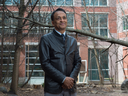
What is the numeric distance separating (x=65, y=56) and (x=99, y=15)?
13244 mm

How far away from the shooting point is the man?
6.33 feet

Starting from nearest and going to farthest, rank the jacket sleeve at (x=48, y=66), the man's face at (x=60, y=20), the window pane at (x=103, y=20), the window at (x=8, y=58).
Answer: the jacket sleeve at (x=48, y=66), the man's face at (x=60, y=20), the window at (x=8, y=58), the window pane at (x=103, y=20)

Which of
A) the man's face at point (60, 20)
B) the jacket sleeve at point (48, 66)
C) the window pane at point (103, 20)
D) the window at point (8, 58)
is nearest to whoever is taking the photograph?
the jacket sleeve at point (48, 66)

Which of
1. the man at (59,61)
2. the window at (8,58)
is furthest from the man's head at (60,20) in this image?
the window at (8,58)

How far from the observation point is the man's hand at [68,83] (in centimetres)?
191

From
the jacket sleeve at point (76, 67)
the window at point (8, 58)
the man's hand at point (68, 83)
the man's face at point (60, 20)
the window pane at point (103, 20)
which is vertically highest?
the window pane at point (103, 20)

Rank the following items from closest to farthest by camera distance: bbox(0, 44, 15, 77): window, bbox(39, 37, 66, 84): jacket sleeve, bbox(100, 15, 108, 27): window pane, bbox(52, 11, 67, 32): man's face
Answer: bbox(39, 37, 66, 84): jacket sleeve, bbox(52, 11, 67, 32): man's face, bbox(0, 44, 15, 77): window, bbox(100, 15, 108, 27): window pane

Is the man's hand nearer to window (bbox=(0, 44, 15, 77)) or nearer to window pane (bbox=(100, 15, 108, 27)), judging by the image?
window (bbox=(0, 44, 15, 77))

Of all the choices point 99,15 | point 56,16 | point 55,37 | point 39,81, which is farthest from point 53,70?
point 99,15

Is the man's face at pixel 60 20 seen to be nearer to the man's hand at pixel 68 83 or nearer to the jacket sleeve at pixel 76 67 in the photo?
the jacket sleeve at pixel 76 67

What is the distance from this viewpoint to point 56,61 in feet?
6.52

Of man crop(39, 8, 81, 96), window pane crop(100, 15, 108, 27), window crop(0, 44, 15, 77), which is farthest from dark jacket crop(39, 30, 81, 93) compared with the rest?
window pane crop(100, 15, 108, 27)

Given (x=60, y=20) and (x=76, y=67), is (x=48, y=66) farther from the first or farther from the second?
(x=60, y=20)

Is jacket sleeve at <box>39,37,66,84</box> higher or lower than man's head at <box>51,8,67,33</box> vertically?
lower
